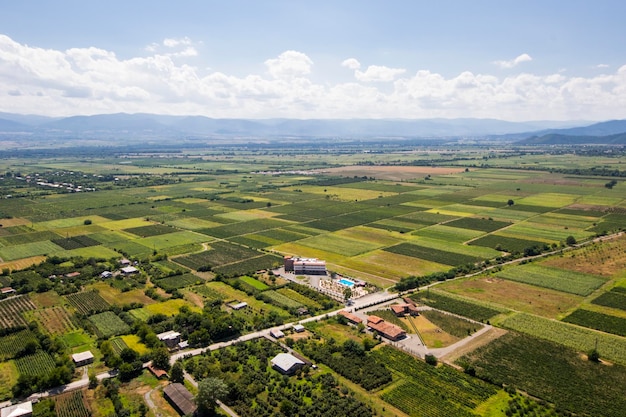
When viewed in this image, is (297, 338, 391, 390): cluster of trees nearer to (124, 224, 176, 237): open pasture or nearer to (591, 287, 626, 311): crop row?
(591, 287, 626, 311): crop row

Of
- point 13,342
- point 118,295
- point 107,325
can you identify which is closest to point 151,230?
point 118,295

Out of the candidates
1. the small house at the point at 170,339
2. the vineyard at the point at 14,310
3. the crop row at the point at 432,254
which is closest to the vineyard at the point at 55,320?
the vineyard at the point at 14,310

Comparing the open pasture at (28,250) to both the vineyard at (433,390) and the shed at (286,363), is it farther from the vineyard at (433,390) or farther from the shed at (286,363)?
the vineyard at (433,390)

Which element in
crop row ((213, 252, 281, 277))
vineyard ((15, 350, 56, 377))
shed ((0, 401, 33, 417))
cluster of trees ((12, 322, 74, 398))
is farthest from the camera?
crop row ((213, 252, 281, 277))

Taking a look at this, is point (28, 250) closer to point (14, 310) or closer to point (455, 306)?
point (14, 310)

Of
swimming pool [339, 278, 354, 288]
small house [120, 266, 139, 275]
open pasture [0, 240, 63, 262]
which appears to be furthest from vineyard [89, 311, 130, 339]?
open pasture [0, 240, 63, 262]
